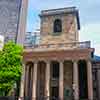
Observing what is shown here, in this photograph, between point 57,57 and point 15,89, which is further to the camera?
point 15,89

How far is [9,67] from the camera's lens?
30734mm

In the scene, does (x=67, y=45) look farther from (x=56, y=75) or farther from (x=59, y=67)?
(x=56, y=75)

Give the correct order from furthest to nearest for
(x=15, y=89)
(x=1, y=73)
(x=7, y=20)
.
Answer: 1. (x=7, y=20)
2. (x=15, y=89)
3. (x=1, y=73)

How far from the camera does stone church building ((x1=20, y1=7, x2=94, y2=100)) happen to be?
30.3m

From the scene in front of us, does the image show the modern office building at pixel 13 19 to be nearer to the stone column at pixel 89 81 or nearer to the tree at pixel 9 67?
the tree at pixel 9 67

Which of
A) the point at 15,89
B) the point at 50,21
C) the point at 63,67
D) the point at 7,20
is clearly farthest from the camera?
the point at 7,20

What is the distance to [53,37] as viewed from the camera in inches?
1432

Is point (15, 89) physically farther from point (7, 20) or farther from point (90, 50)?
point (7, 20)

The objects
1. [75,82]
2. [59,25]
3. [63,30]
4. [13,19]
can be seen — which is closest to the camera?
[75,82]

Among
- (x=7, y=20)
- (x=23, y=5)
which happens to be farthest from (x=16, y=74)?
(x=23, y=5)

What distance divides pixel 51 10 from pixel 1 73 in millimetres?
14070

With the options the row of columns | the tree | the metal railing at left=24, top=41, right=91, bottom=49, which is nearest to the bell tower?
the metal railing at left=24, top=41, right=91, bottom=49

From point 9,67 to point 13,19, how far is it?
33.8 metres

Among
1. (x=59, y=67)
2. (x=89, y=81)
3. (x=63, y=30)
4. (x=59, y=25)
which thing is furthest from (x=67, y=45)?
(x=89, y=81)
